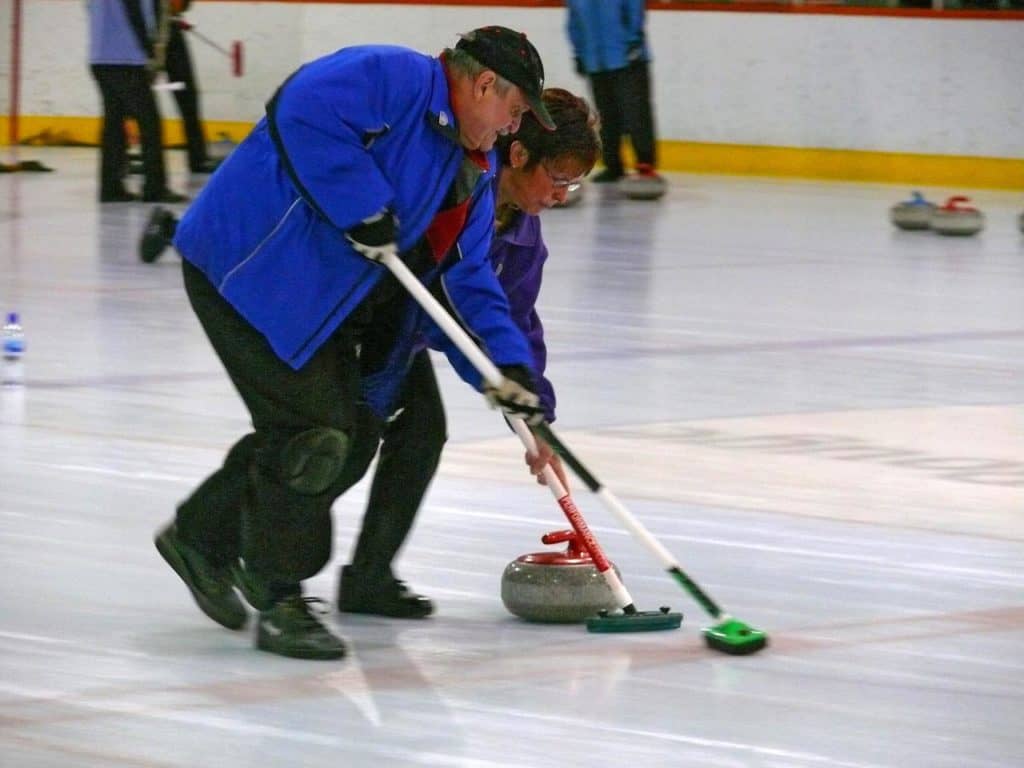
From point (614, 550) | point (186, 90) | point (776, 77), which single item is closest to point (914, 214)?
point (776, 77)

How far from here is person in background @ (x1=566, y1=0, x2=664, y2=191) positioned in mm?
16922

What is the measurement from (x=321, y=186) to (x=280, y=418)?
1.64ft

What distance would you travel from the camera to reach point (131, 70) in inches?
566

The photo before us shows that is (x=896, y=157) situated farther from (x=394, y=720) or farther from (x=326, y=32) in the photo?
(x=394, y=720)

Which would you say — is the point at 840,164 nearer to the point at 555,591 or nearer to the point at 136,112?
the point at 136,112

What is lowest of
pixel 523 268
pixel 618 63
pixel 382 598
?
pixel 618 63

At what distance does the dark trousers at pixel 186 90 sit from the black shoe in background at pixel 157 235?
455cm

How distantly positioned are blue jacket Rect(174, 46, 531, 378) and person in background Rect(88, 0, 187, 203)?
9.83m

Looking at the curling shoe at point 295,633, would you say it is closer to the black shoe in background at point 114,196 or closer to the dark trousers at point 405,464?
the dark trousers at point 405,464

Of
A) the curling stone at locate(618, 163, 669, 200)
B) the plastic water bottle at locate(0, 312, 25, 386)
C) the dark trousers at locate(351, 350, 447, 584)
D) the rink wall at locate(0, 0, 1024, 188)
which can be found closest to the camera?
the dark trousers at locate(351, 350, 447, 584)

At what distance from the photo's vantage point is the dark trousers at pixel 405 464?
5.05 metres

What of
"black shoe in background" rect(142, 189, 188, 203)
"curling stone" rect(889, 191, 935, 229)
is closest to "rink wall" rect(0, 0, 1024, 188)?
"curling stone" rect(889, 191, 935, 229)

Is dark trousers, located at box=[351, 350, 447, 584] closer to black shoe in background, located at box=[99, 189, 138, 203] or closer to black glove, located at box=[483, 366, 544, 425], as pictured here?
black glove, located at box=[483, 366, 544, 425]

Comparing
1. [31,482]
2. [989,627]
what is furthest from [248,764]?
[31,482]
